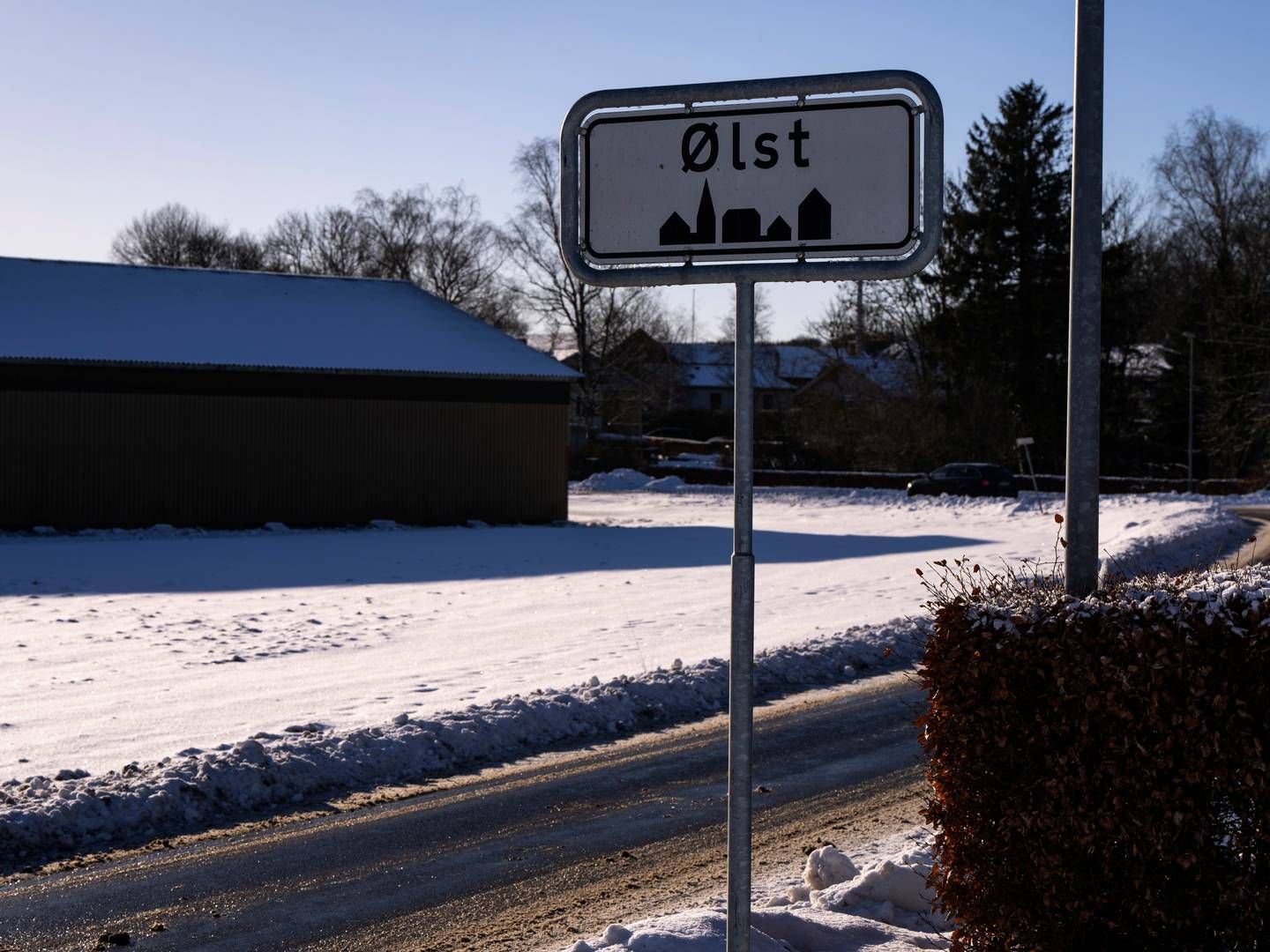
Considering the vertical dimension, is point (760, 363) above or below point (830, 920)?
above

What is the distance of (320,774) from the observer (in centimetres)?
922

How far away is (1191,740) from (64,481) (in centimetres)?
3241

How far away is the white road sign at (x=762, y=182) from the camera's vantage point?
336 centimetres

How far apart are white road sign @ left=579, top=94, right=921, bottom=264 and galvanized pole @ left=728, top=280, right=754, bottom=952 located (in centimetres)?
18

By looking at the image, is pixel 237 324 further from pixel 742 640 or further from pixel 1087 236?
pixel 742 640

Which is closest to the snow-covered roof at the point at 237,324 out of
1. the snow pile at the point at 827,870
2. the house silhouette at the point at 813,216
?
the snow pile at the point at 827,870

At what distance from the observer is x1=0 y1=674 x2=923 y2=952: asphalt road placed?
6223 millimetres

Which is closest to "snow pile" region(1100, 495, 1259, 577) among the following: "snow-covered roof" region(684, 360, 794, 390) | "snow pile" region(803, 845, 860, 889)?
"snow pile" region(803, 845, 860, 889)

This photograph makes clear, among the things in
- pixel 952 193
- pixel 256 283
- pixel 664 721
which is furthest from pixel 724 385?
pixel 664 721

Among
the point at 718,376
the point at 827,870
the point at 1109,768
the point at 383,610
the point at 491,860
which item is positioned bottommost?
the point at 383,610

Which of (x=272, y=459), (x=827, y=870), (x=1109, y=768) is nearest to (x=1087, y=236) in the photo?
(x=1109, y=768)

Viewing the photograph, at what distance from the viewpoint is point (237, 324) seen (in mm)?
37031

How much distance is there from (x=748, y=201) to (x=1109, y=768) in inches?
78.1

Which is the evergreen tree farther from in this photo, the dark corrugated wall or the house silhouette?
the house silhouette
